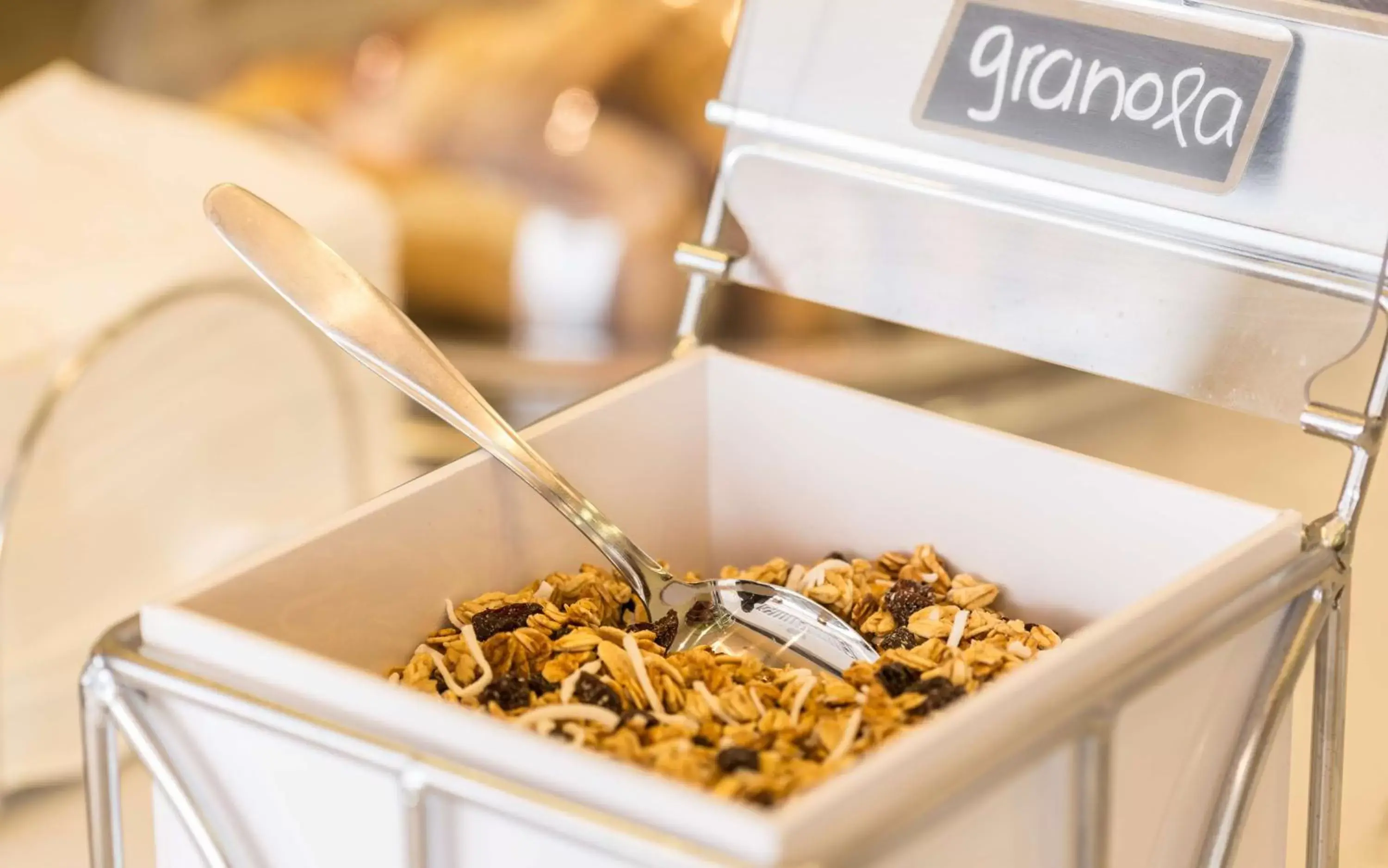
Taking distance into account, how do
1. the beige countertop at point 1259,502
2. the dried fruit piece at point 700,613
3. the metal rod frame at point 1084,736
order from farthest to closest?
the beige countertop at point 1259,502, the dried fruit piece at point 700,613, the metal rod frame at point 1084,736

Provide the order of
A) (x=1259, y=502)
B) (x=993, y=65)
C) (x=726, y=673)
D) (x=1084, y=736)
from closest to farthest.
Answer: (x=1084, y=736) < (x=726, y=673) < (x=993, y=65) < (x=1259, y=502)

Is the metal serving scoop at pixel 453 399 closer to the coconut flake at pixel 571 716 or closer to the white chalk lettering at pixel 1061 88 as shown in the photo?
the coconut flake at pixel 571 716

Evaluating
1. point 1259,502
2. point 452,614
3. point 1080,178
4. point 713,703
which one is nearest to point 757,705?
point 713,703

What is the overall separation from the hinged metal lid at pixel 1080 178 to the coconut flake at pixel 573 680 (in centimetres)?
22

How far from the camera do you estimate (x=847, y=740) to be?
0.47 m

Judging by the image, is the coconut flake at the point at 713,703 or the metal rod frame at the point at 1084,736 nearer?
the metal rod frame at the point at 1084,736

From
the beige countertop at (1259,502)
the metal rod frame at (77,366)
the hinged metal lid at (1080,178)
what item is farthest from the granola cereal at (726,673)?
the metal rod frame at (77,366)

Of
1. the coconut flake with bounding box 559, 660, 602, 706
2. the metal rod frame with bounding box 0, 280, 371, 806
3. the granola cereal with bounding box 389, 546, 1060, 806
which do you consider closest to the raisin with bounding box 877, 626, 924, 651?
the granola cereal with bounding box 389, 546, 1060, 806

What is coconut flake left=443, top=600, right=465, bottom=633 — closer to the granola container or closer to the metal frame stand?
the granola container

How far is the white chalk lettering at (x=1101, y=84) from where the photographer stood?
62 cm

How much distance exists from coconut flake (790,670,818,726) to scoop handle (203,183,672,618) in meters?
0.11

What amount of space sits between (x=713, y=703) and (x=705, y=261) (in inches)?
9.8

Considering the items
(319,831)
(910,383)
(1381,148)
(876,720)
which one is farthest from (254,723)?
(910,383)

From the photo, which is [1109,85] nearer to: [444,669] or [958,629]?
[958,629]
